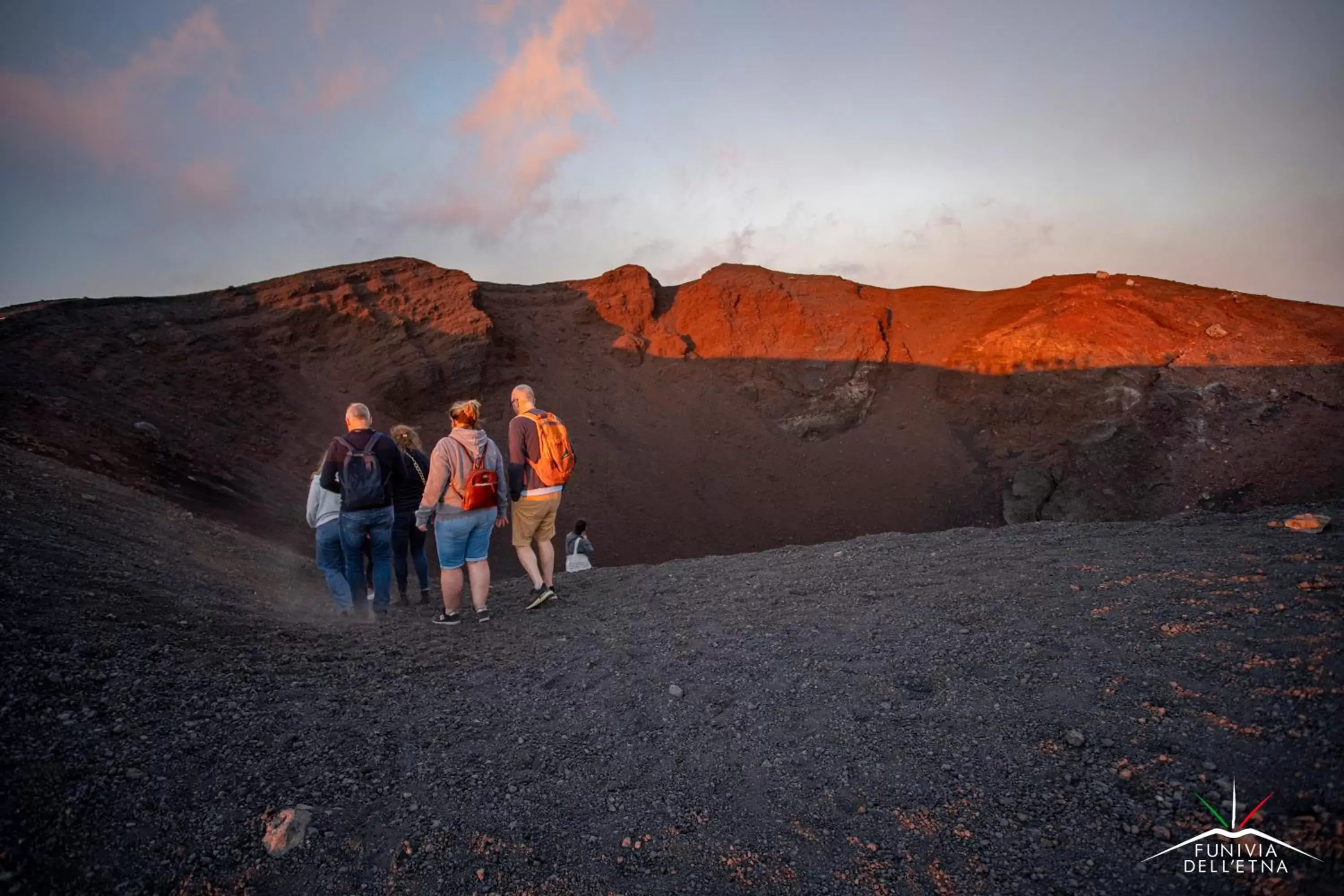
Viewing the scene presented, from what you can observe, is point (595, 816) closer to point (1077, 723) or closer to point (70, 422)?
point (1077, 723)

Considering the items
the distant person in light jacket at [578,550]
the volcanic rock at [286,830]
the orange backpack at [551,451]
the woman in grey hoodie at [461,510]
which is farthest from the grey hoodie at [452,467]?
the distant person in light jacket at [578,550]

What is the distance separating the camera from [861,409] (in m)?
20.8

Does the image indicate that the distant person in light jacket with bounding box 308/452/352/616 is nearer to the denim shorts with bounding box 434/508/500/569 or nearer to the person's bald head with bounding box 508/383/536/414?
the denim shorts with bounding box 434/508/500/569

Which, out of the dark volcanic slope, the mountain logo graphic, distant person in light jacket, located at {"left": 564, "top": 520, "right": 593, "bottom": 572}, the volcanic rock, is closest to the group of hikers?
the volcanic rock

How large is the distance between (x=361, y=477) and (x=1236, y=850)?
19.4 ft

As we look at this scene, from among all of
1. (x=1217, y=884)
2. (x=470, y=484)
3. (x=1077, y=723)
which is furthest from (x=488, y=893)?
(x=470, y=484)

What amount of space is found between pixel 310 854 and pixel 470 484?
3071mm

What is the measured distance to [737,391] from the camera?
21250 millimetres

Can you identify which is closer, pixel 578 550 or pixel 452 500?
pixel 452 500

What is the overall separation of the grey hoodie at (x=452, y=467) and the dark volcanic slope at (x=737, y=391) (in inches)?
316

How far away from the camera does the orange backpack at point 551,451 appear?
5.56 metres

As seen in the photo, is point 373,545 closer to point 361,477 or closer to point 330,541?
point 330,541

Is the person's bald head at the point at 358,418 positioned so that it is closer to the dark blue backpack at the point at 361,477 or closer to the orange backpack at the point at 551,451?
the dark blue backpack at the point at 361,477

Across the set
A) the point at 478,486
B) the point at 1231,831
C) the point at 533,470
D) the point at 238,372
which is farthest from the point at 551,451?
the point at 238,372
